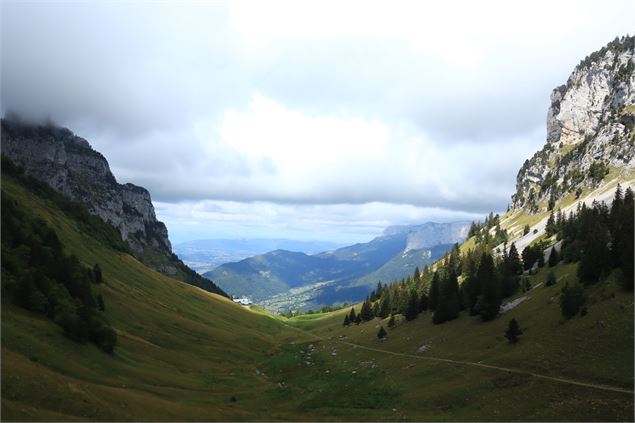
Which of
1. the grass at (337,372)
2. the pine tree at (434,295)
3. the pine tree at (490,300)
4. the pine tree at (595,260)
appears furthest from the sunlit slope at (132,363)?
the pine tree at (595,260)

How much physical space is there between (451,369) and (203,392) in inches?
1520

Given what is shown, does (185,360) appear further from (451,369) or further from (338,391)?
(451,369)

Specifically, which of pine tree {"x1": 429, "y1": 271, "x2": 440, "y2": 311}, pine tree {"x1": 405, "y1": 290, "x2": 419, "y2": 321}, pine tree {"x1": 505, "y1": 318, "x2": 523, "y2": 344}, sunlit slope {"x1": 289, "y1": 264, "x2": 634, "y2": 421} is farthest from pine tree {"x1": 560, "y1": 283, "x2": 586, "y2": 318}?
pine tree {"x1": 405, "y1": 290, "x2": 419, "y2": 321}

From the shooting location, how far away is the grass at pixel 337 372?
38.3 m

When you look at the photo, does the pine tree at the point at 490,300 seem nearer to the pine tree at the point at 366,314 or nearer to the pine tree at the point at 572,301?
the pine tree at the point at 572,301

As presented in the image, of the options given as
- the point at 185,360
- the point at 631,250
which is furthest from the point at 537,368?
the point at 185,360

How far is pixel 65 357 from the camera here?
4912 centimetres

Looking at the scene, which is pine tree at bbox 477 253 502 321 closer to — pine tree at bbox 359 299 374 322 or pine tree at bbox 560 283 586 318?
pine tree at bbox 560 283 586 318

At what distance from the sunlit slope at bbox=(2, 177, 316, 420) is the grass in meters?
0.23

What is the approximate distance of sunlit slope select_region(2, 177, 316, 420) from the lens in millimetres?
36156

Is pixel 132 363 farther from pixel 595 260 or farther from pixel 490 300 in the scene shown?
pixel 595 260

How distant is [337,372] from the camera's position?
257 feet

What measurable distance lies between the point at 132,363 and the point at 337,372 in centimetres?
3724

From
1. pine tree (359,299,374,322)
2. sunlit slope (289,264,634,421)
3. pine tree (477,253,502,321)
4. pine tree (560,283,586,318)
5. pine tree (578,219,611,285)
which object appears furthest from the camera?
pine tree (359,299,374,322)
